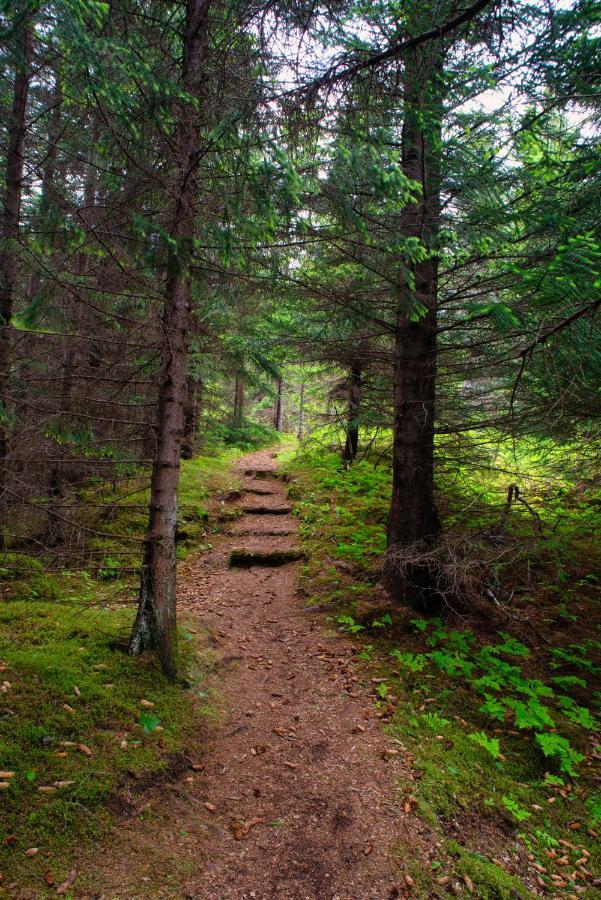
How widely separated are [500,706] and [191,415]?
40.0ft

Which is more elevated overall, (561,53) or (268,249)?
(561,53)

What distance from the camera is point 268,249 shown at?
18.2 ft

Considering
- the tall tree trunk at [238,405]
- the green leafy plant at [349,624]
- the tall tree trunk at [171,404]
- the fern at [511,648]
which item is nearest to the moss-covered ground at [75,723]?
the tall tree trunk at [171,404]

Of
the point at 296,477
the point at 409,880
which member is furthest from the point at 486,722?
the point at 296,477

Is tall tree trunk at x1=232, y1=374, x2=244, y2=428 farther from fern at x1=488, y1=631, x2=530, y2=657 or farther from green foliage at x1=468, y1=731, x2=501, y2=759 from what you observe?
green foliage at x1=468, y1=731, x2=501, y2=759

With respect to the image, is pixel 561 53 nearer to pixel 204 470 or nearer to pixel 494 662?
pixel 494 662

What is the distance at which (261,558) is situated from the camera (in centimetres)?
898

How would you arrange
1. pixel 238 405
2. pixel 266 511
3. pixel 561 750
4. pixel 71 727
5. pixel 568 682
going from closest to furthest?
1. pixel 71 727
2. pixel 561 750
3. pixel 568 682
4. pixel 266 511
5. pixel 238 405

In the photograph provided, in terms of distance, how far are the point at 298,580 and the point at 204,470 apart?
726 centimetres

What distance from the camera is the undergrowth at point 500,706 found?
3.38m

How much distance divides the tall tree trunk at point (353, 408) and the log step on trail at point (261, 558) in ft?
12.3

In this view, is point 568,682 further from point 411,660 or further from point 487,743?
point 411,660

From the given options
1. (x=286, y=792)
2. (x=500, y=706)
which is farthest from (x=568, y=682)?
(x=286, y=792)

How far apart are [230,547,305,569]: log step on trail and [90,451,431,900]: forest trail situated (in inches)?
86.6
